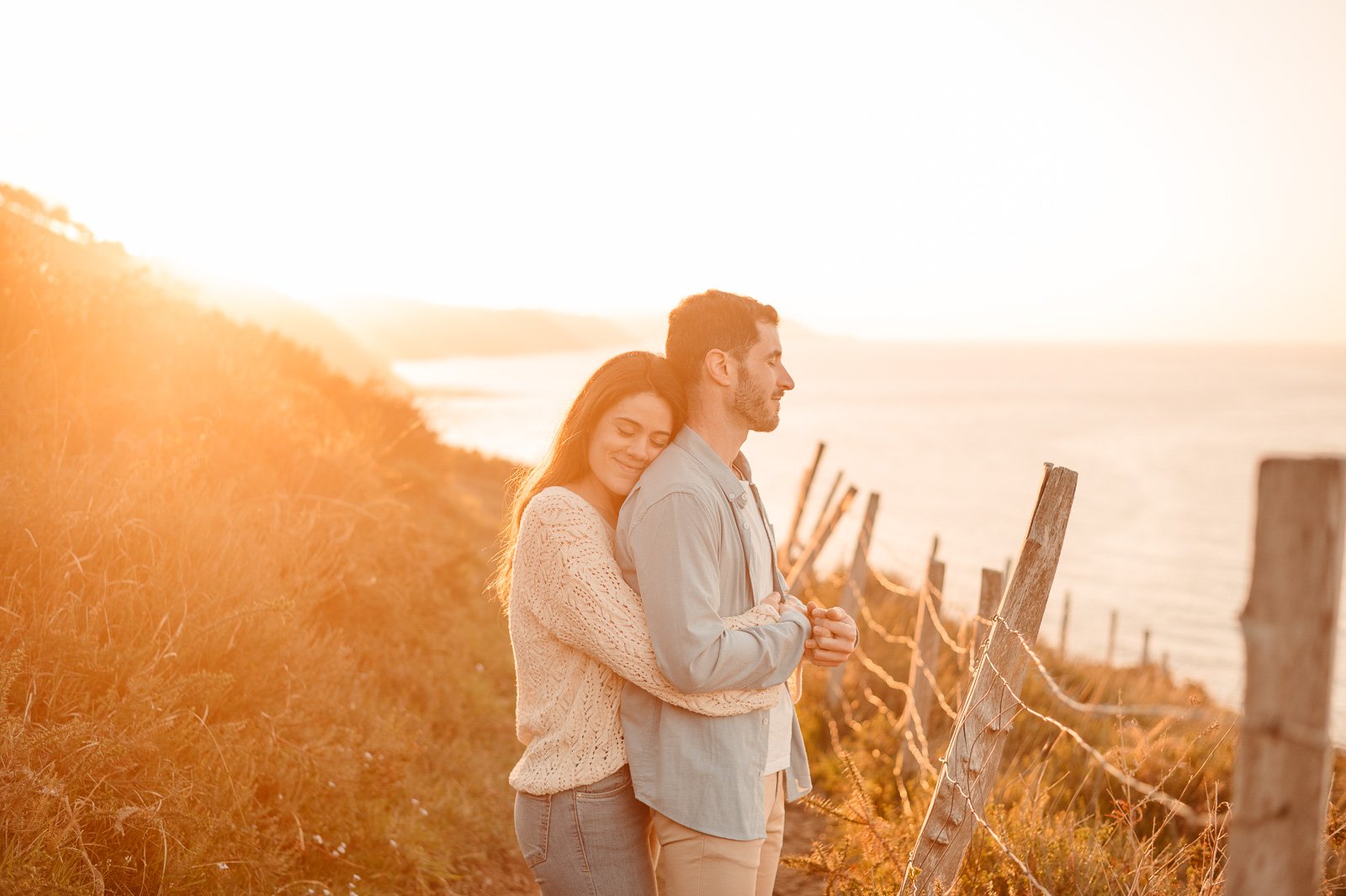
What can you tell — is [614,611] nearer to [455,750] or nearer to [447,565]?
[455,750]

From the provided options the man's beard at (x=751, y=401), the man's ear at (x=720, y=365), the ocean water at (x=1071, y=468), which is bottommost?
the ocean water at (x=1071, y=468)

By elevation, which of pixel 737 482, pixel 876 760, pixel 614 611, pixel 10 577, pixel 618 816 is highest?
pixel 737 482

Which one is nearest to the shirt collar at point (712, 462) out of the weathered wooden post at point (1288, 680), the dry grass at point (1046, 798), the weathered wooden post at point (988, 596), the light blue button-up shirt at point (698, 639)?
the light blue button-up shirt at point (698, 639)

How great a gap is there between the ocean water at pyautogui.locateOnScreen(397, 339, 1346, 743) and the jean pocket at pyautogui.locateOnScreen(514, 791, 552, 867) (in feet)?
3.67

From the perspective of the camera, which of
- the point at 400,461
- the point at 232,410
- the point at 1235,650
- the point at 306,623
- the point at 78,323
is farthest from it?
the point at 1235,650

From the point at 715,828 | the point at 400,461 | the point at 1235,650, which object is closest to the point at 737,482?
the point at 715,828

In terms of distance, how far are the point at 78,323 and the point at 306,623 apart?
2.69 meters

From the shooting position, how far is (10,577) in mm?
3580

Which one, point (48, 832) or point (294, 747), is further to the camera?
point (294, 747)

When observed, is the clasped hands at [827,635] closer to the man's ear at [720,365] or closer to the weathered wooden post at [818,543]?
the man's ear at [720,365]

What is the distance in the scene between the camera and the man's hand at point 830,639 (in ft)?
8.61

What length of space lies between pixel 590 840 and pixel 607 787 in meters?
0.15

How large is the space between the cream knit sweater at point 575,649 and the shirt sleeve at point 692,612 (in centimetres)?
9

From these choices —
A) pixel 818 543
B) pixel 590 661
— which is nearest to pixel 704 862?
pixel 590 661
